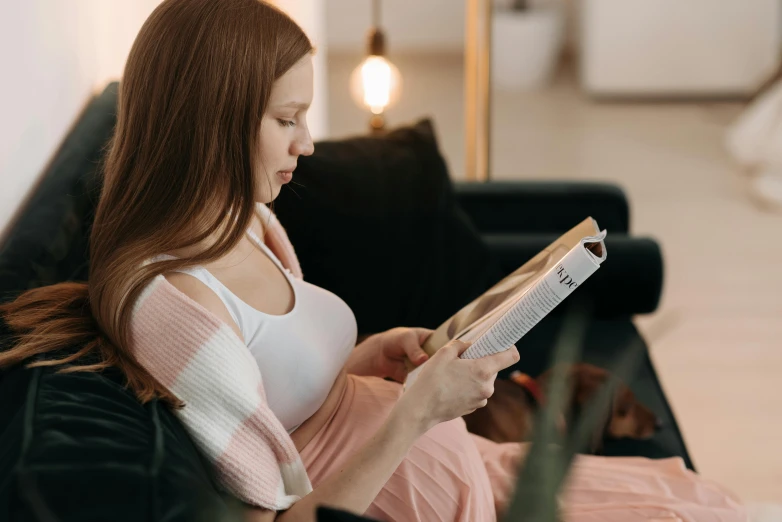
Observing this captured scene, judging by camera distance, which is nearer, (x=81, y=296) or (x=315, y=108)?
(x=81, y=296)

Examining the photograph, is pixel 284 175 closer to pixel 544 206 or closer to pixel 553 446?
pixel 553 446

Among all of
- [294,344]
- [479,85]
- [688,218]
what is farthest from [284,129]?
[688,218]

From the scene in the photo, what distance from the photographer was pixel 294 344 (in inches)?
43.9

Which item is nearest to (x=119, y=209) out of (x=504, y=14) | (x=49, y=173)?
(x=49, y=173)

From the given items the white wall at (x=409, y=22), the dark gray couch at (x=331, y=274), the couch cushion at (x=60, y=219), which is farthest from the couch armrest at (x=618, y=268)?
the white wall at (x=409, y=22)

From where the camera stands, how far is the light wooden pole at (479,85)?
2.73 metres

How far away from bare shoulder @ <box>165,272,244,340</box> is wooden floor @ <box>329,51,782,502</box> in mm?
532

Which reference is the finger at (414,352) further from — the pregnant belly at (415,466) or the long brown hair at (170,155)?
the long brown hair at (170,155)

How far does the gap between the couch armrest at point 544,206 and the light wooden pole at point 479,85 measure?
0.52 meters

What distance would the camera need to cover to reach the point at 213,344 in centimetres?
95

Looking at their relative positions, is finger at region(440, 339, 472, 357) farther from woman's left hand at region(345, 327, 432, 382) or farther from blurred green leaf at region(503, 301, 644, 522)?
blurred green leaf at region(503, 301, 644, 522)

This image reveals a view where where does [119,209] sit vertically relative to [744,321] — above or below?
above

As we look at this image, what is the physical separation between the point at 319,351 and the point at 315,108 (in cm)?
201

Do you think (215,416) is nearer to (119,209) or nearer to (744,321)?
(119,209)
